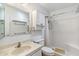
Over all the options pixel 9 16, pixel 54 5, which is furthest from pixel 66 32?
pixel 9 16

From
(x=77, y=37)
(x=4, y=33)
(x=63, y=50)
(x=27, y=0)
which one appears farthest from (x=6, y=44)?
(x=77, y=37)

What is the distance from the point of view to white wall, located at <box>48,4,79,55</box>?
126 cm

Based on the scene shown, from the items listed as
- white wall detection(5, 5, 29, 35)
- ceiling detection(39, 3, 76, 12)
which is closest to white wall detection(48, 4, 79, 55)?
ceiling detection(39, 3, 76, 12)

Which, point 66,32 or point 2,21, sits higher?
point 2,21

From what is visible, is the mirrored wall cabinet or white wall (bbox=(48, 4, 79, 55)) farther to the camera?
white wall (bbox=(48, 4, 79, 55))

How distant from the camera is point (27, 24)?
1429mm

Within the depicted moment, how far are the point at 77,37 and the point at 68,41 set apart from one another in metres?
0.17

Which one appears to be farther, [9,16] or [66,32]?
[66,32]

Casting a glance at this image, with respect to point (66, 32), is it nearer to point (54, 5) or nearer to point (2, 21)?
point (54, 5)

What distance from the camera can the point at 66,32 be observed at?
4.37 feet

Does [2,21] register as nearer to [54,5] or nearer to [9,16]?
[9,16]

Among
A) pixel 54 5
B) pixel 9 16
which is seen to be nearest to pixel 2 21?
pixel 9 16

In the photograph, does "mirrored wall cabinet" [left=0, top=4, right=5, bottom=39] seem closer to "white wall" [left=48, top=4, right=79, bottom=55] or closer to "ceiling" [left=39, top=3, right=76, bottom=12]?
"ceiling" [left=39, top=3, right=76, bottom=12]

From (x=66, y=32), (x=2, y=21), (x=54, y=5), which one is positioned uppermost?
(x=54, y=5)
